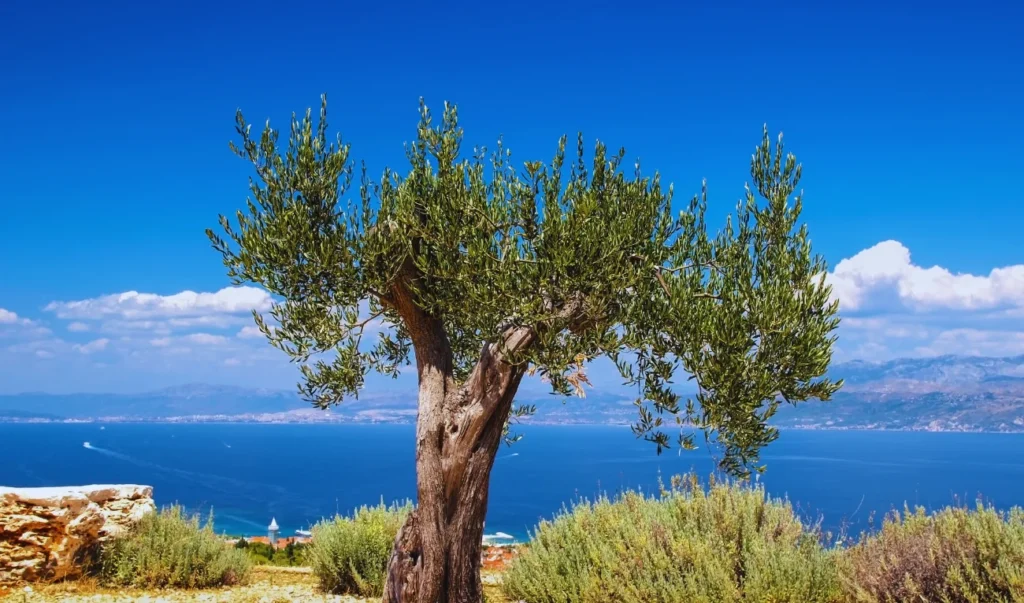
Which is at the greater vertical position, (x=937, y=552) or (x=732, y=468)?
(x=732, y=468)

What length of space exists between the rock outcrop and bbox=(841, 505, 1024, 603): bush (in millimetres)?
12474

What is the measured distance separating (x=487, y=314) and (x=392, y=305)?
1924 millimetres

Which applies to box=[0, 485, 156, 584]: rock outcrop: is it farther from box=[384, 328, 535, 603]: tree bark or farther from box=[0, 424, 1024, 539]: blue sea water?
box=[0, 424, 1024, 539]: blue sea water

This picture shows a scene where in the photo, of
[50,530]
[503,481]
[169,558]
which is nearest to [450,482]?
[169,558]

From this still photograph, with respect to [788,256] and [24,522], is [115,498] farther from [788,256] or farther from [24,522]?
[788,256]

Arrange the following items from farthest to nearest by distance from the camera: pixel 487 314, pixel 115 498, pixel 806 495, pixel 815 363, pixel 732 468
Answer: pixel 806 495, pixel 115 498, pixel 732 468, pixel 487 314, pixel 815 363

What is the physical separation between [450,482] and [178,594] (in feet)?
20.2

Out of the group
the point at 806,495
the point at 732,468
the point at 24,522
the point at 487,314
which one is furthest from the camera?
the point at 806,495

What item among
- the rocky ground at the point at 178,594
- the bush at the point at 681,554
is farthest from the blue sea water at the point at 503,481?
the bush at the point at 681,554

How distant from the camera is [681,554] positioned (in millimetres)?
10758

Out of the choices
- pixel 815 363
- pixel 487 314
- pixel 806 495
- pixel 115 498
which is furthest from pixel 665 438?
pixel 806 495

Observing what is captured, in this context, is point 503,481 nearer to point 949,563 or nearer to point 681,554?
point 681,554

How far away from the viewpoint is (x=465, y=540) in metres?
10.5

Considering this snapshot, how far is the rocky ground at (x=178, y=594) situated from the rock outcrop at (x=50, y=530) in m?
0.31
